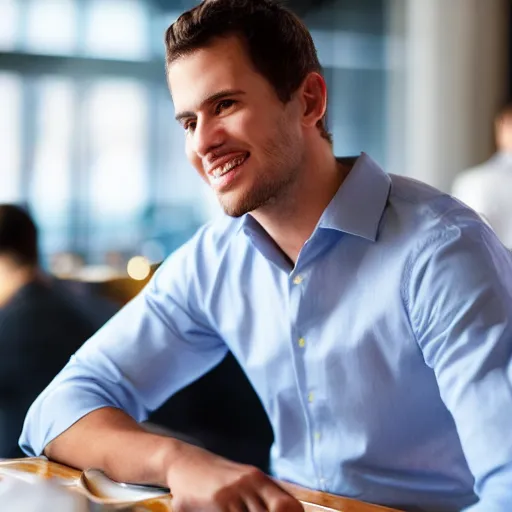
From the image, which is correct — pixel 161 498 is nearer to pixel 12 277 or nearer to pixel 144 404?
pixel 144 404

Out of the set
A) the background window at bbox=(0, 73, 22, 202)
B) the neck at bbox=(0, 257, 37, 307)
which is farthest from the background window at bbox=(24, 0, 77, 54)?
the neck at bbox=(0, 257, 37, 307)

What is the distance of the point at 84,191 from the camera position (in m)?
5.62

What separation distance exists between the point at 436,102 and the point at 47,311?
406 cm

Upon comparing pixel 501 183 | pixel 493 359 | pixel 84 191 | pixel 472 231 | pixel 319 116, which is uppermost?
pixel 319 116

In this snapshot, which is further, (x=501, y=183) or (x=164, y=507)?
(x=501, y=183)

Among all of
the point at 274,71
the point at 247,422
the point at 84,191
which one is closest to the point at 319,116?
the point at 274,71

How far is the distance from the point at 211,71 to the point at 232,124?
0.25 ft

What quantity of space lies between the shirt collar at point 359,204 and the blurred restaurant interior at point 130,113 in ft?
13.5

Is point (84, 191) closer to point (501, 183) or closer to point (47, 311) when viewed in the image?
point (501, 183)

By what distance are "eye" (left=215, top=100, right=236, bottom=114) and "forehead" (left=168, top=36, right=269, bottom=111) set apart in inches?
0.8

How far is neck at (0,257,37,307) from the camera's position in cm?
214

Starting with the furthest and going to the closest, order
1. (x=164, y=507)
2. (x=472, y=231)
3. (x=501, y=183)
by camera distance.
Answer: (x=501, y=183), (x=472, y=231), (x=164, y=507)

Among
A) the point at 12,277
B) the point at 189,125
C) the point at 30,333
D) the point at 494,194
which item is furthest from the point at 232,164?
the point at 494,194

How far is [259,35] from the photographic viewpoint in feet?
4.08
